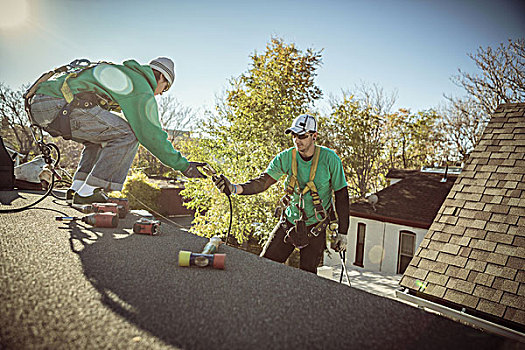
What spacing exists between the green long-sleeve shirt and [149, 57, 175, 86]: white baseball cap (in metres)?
0.19

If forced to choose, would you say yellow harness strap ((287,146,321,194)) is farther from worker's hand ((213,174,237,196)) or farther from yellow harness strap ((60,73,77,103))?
yellow harness strap ((60,73,77,103))

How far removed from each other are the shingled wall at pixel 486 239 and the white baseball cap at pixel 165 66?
4.01m

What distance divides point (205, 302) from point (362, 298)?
690mm

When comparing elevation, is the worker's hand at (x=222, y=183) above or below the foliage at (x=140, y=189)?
above

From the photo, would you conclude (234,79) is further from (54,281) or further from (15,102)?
(15,102)

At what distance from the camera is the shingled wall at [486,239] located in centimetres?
360

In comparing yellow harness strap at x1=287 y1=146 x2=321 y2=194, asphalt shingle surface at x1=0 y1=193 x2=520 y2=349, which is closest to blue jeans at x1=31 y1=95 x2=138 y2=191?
asphalt shingle surface at x1=0 y1=193 x2=520 y2=349

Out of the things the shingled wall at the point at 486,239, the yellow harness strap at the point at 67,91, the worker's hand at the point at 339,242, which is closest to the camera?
the worker's hand at the point at 339,242

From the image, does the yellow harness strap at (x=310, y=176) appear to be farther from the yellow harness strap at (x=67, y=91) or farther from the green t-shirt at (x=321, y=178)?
the yellow harness strap at (x=67, y=91)

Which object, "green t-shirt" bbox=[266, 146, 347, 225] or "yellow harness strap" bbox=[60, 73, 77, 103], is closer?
"green t-shirt" bbox=[266, 146, 347, 225]

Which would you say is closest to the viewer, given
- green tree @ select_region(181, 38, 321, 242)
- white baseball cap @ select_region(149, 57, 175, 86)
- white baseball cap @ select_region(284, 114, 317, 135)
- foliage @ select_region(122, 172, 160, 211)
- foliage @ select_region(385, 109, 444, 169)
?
white baseball cap @ select_region(284, 114, 317, 135)

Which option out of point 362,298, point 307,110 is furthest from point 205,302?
point 307,110

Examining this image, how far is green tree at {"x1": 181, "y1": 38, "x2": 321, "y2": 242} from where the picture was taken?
948cm

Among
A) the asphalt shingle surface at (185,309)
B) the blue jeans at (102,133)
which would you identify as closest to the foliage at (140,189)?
the blue jeans at (102,133)
